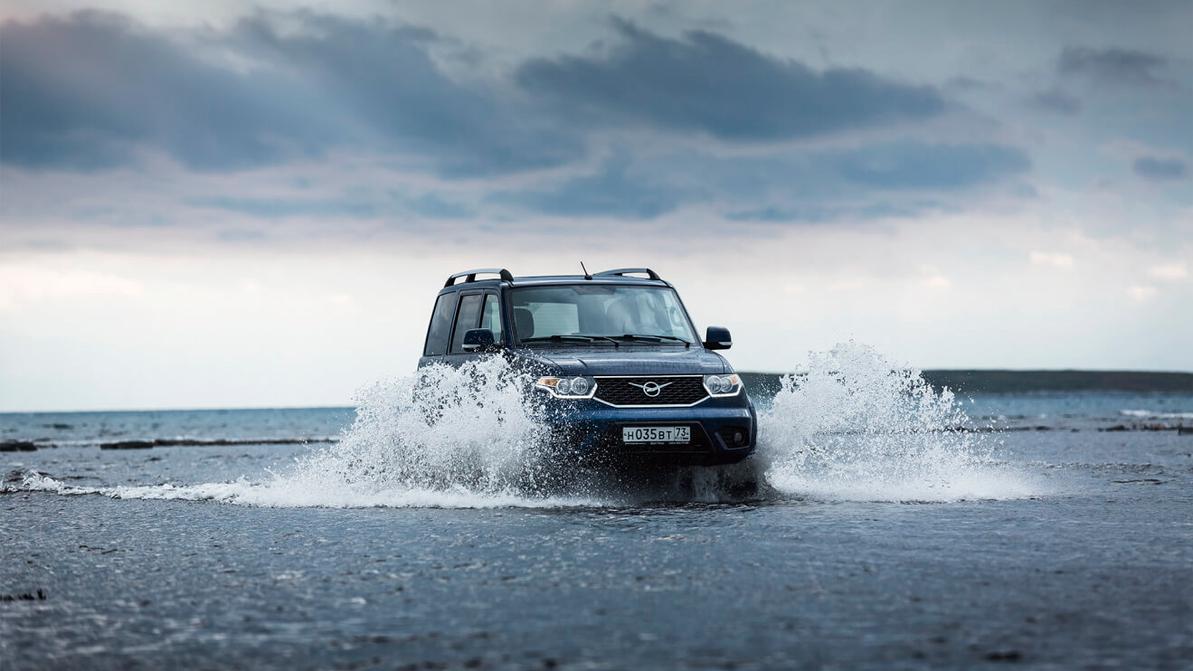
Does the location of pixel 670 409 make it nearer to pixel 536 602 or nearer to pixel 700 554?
pixel 700 554

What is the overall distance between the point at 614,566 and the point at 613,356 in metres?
4.64

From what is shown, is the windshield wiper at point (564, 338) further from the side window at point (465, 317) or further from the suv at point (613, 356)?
the side window at point (465, 317)

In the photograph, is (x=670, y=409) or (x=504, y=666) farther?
(x=670, y=409)

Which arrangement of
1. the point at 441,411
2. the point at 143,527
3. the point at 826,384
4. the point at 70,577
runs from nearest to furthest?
the point at 70,577, the point at 143,527, the point at 441,411, the point at 826,384

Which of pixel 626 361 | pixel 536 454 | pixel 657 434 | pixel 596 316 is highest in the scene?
pixel 596 316

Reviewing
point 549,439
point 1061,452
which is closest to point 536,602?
point 549,439

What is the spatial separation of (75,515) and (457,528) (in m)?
4.44

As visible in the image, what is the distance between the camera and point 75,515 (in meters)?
12.2

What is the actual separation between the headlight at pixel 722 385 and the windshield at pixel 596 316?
1.06 metres

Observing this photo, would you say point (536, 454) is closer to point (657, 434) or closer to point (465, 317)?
point (657, 434)

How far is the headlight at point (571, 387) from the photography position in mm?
11641

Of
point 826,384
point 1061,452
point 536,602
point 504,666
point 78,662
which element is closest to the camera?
point 504,666

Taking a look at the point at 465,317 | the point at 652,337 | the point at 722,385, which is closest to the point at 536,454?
the point at 722,385

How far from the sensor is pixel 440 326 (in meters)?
14.5
